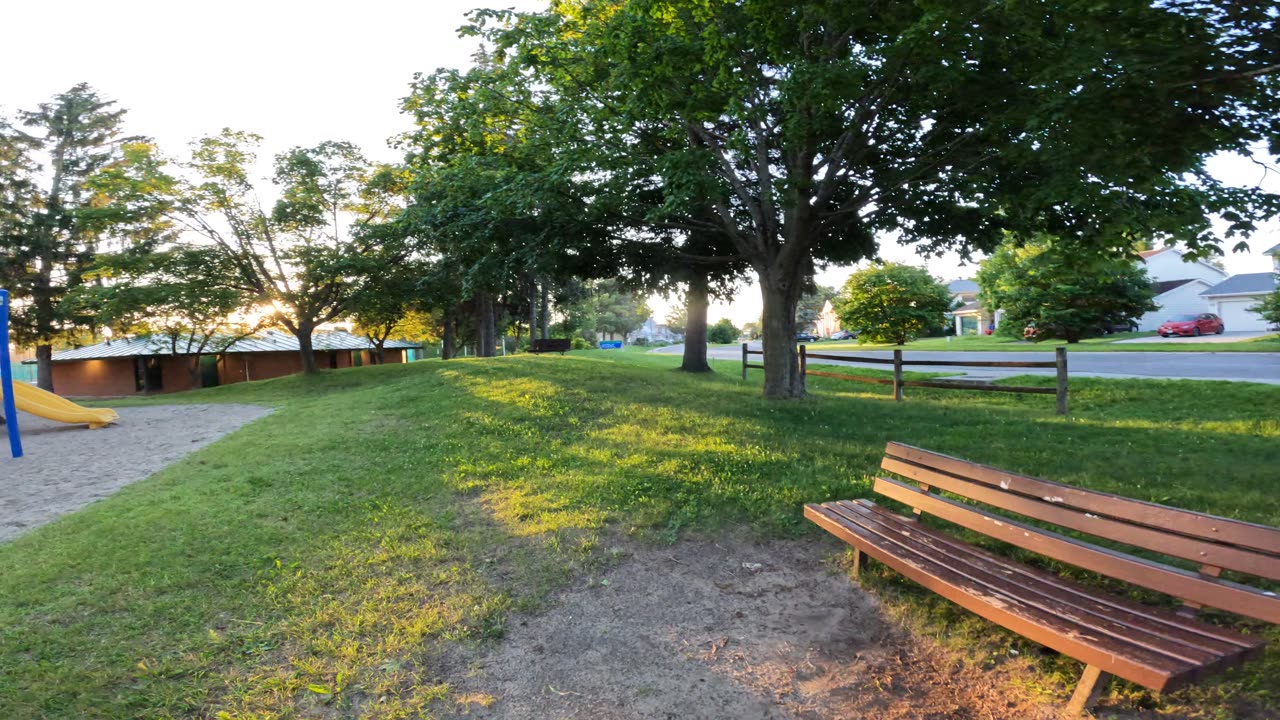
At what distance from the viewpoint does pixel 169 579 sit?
14.3 feet

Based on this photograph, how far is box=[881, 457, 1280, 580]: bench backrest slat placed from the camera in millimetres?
2469

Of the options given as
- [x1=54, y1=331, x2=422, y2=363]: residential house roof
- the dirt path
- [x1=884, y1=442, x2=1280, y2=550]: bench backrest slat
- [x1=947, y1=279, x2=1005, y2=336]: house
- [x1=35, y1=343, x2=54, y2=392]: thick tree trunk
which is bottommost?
the dirt path

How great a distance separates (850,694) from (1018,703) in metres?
0.68

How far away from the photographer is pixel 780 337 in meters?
11.2

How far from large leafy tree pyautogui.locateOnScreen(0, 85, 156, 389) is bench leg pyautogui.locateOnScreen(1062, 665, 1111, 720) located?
30.0 metres

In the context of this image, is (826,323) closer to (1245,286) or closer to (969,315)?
(969,315)

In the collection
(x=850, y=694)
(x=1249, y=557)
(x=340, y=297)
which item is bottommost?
(x=850, y=694)

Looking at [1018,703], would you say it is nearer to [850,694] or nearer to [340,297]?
[850,694]

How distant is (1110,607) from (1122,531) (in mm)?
335

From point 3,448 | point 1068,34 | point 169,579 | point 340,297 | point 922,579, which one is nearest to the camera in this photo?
point 922,579

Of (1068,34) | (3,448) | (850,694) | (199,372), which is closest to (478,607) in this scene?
(850,694)

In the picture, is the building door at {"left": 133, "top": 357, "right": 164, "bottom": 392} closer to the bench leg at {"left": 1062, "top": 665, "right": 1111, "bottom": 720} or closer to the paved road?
the paved road

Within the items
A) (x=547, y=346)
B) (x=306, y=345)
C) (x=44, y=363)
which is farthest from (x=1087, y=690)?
(x=44, y=363)

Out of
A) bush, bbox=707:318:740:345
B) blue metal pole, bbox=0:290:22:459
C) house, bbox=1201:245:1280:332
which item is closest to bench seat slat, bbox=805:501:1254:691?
blue metal pole, bbox=0:290:22:459
